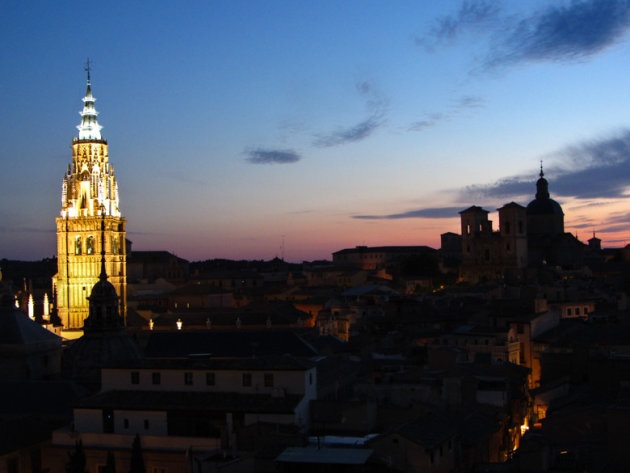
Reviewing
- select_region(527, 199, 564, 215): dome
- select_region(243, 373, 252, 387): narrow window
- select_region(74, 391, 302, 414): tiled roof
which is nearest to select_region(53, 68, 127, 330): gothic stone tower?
select_region(74, 391, 302, 414): tiled roof

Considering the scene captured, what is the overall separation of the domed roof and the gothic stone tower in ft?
228

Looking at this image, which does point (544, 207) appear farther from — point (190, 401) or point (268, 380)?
point (190, 401)

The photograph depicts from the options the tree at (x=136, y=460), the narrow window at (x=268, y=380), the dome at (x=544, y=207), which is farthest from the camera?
the dome at (x=544, y=207)

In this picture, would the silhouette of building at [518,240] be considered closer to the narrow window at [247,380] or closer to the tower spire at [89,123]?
the tower spire at [89,123]

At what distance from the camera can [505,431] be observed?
3291cm

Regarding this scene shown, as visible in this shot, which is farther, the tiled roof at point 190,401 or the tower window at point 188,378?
the tower window at point 188,378

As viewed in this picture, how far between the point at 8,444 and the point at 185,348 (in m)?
16.8

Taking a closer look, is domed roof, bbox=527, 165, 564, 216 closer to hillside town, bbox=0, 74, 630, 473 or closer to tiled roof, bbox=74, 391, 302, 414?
hillside town, bbox=0, 74, 630, 473

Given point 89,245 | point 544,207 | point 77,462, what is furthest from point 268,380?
point 544,207

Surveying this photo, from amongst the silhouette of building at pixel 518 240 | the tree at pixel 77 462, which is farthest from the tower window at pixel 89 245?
the silhouette of building at pixel 518 240

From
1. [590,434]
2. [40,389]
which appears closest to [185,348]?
[40,389]

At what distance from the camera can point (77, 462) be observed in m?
28.5

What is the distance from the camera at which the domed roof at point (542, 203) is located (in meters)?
123

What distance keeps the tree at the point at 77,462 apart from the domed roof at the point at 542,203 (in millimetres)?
101880
